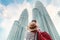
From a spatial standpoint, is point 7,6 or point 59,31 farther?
point 7,6

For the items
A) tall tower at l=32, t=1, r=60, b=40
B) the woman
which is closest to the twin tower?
tall tower at l=32, t=1, r=60, b=40

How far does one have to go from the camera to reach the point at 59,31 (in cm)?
326

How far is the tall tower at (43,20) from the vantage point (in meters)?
3.28

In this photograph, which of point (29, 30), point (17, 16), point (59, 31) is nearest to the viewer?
point (29, 30)

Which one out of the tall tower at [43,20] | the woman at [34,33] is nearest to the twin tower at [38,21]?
the tall tower at [43,20]

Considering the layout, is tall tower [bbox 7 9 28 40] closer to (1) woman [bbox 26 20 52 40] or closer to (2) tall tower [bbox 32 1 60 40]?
(2) tall tower [bbox 32 1 60 40]

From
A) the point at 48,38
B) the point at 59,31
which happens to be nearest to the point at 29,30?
the point at 48,38

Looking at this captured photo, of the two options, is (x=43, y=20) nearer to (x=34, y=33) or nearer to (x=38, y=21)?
(x=38, y=21)

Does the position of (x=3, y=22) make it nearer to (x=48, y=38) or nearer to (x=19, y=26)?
(x=19, y=26)

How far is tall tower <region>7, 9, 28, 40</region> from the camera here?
3.36 meters

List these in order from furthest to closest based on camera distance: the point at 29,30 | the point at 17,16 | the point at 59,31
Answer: the point at 17,16
the point at 59,31
the point at 29,30

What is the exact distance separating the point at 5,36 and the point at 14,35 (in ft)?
0.48

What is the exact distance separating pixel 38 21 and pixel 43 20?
0.34ft

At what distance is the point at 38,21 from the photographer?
331 cm
